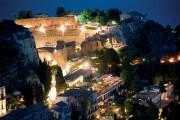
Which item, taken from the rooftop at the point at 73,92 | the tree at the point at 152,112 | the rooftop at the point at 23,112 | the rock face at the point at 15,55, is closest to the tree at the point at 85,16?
the rock face at the point at 15,55

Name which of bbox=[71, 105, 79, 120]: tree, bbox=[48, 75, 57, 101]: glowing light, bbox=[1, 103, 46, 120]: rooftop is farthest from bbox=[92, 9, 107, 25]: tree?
bbox=[1, 103, 46, 120]: rooftop

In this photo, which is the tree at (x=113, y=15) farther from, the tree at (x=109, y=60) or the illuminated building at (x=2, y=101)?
the illuminated building at (x=2, y=101)

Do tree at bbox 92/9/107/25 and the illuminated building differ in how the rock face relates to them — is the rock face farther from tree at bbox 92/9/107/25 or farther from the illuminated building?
tree at bbox 92/9/107/25

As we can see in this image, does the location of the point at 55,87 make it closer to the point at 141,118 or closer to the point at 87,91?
the point at 87,91

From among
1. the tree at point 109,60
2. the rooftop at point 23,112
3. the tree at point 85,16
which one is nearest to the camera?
the rooftop at point 23,112

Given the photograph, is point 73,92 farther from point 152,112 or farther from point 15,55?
point 152,112

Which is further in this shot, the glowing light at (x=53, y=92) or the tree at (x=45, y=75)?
the tree at (x=45, y=75)

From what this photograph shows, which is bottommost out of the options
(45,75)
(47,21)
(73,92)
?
(73,92)

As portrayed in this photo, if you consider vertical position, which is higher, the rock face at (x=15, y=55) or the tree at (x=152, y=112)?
the rock face at (x=15, y=55)

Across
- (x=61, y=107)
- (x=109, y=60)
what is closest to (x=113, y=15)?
(x=109, y=60)
